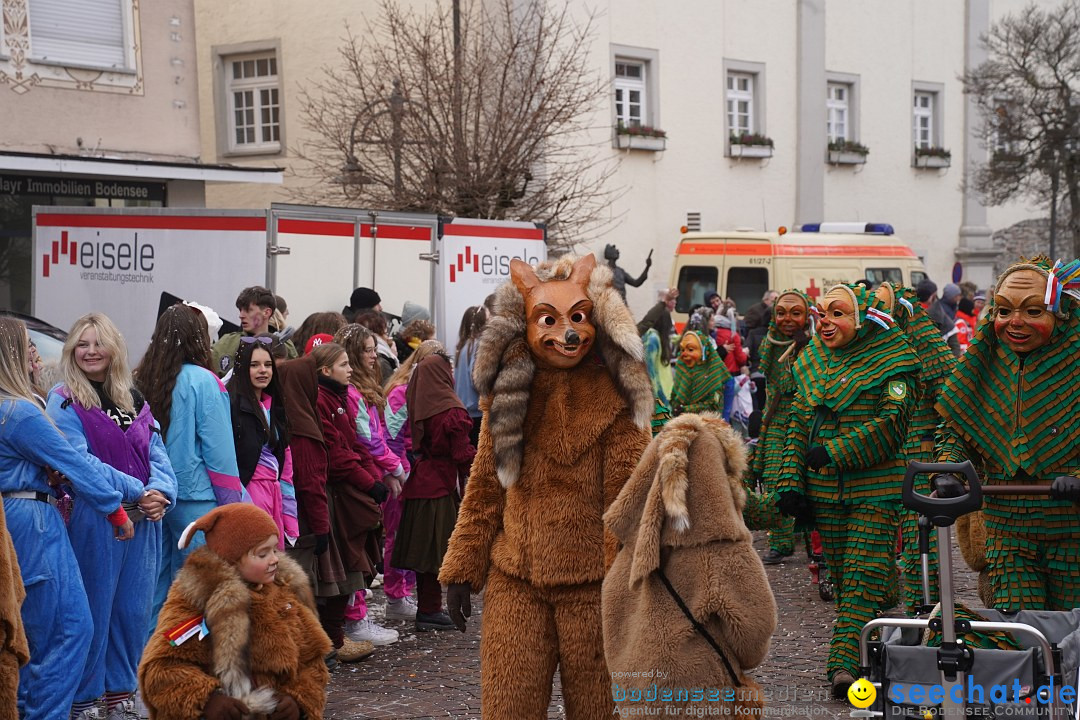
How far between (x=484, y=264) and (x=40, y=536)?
9116 mm

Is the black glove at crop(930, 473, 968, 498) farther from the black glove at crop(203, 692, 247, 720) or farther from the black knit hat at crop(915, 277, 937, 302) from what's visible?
the black knit hat at crop(915, 277, 937, 302)

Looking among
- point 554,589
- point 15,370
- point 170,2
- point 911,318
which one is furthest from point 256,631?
point 170,2

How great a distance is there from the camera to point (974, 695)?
4375mm

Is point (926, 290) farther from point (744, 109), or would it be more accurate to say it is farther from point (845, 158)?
point (845, 158)

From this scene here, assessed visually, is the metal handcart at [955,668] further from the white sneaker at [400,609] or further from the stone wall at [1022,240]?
the stone wall at [1022,240]

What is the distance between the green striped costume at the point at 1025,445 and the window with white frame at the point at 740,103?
20703 millimetres

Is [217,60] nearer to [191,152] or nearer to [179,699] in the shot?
[191,152]

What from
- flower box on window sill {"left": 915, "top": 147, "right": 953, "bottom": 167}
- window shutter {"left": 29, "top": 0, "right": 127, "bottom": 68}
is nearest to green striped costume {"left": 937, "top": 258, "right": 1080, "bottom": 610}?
window shutter {"left": 29, "top": 0, "right": 127, "bottom": 68}

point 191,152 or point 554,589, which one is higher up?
point 191,152

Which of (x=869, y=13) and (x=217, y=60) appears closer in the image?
(x=217, y=60)

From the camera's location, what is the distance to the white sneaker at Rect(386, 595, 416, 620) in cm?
928

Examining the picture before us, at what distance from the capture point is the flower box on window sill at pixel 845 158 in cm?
2772

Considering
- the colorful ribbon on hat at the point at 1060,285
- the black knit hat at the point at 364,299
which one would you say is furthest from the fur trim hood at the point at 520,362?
the black knit hat at the point at 364,299

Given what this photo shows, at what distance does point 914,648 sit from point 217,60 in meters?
22.4
